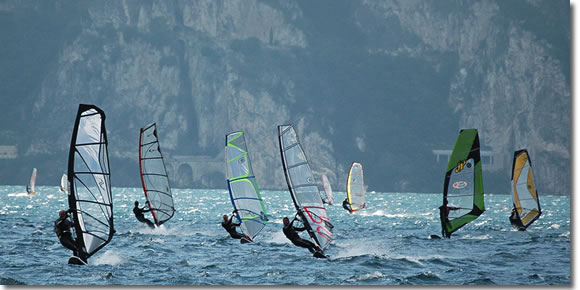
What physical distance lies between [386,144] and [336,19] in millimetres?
19741

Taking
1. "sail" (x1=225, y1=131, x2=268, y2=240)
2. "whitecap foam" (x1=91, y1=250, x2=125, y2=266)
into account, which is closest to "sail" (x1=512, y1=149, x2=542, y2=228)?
"sail" (x1=225, y1=131, x2=268, y2=240)

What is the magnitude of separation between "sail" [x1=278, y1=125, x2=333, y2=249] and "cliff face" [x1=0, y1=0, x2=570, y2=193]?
239ft

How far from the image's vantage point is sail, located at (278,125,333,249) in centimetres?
1541

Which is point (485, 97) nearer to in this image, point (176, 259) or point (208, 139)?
point (208, 139)

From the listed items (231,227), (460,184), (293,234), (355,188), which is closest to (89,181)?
(293,234)

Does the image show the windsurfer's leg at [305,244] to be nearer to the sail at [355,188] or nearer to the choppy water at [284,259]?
the choppy water at [284,259]

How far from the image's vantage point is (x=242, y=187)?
1919 cm

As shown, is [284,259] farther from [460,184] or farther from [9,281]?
[9,281]

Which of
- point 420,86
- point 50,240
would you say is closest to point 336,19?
point 420,86

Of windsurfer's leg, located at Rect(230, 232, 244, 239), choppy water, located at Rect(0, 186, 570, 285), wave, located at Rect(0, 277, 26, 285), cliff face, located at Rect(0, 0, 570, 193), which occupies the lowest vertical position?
wave, located at Rect(0, 277, 26, 285)

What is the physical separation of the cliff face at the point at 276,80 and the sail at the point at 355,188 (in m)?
51.9

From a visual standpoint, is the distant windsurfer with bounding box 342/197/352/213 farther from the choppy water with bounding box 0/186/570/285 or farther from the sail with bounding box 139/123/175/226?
the sail with bounding box 139/123/175/226

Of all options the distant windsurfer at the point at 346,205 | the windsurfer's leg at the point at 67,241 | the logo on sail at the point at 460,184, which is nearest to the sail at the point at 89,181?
the windsurfer's leg at the point at 67,241

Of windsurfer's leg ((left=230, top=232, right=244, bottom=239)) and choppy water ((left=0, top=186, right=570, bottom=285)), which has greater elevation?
windsurfer's leg ((left=230, top=232, right=244, bottom=239))
